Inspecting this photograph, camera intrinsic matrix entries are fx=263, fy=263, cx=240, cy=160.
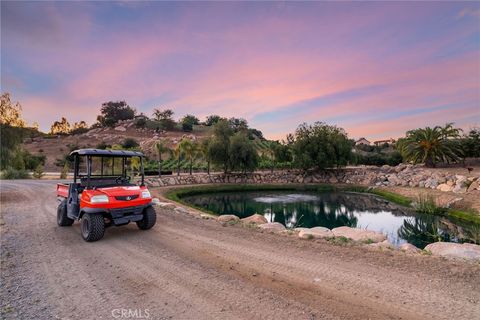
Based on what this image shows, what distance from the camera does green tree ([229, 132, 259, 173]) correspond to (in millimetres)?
34812

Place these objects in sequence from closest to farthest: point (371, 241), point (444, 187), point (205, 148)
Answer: point (371, 241), point (444, 187), point (205, 148)

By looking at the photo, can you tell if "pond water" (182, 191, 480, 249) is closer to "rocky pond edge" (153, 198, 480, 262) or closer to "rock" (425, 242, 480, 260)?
"rocky pond edge" (153, 198, 480, 262)

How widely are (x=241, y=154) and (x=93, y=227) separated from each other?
91.5ft

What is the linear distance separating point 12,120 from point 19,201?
23.4 feet

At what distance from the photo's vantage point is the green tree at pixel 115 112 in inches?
4147

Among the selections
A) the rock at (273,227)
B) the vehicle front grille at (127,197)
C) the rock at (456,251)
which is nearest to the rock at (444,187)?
the rock at (456,251)

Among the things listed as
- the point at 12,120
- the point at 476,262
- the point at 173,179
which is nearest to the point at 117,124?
the point at 173,179

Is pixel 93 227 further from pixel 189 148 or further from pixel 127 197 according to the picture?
pixel 189 148

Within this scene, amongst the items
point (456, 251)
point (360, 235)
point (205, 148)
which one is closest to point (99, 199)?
point (360, 235)

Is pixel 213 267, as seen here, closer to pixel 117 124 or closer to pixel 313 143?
pixel 313 143

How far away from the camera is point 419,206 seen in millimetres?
19141

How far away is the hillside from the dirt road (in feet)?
120

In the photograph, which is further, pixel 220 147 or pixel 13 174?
pixel 220 147

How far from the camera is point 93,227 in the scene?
7.53 meters
